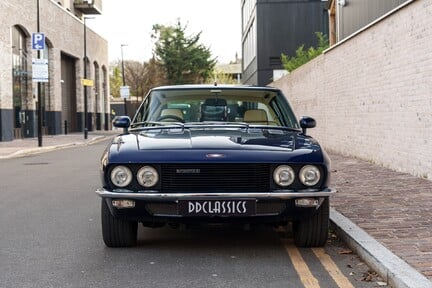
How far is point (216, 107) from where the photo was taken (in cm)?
700

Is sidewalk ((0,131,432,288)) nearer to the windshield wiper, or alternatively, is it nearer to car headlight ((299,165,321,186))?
car headlight ((299,165,321,186))

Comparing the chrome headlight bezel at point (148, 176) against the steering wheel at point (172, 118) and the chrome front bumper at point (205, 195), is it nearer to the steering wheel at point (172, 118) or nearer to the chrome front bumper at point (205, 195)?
the chrome front bumper at point (205, 195)

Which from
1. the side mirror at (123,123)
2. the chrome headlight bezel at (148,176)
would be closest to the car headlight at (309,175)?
the chrome headlight bezel at (148,176)

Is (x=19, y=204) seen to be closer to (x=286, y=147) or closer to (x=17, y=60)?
(x=286, y=147)

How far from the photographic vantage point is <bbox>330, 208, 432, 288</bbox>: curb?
14.3 ft

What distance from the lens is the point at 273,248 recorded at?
5973mm

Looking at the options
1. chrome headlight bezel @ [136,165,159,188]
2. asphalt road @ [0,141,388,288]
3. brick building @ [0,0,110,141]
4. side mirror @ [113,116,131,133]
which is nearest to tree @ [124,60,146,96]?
brick building @ [0,0,110,141]

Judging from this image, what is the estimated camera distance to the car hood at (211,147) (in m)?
5.26

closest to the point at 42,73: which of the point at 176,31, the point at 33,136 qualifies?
the point at 33,136

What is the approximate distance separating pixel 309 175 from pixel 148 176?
144 centimetres

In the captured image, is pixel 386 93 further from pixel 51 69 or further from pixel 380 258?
pixel 51 69

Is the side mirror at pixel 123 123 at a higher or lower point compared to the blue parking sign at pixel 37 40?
lower

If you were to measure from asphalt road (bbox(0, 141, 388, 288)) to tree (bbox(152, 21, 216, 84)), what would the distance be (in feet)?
223

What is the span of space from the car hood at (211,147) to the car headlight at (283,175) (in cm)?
9
